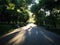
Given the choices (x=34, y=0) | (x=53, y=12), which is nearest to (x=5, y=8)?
(x=53, y=12)

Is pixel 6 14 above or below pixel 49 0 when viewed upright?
below

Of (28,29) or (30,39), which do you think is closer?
(30,39)

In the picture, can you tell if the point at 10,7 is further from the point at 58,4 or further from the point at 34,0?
the point at 34,0

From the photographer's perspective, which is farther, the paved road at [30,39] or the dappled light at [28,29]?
the dappled light at [28,29]

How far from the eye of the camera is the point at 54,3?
39406 millimetres

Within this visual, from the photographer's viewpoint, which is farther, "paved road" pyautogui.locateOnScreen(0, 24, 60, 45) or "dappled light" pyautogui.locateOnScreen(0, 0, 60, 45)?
"dappled light" pyautogui.locateOnScreen(0, 0, 60, 45)

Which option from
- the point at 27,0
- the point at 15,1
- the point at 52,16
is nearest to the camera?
the point at 52,16

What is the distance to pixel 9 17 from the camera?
50.4 meters

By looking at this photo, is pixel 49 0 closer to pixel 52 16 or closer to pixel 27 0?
pixel 52 16

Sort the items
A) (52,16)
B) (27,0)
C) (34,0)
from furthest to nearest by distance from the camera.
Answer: (34,0) → (27,0) → (52,16)

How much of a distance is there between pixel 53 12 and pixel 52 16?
1.86 m

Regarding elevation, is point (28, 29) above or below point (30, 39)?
below

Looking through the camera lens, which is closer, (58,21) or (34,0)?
(58,21)

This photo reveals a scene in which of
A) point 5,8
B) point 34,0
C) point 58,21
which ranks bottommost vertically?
point 58,21
